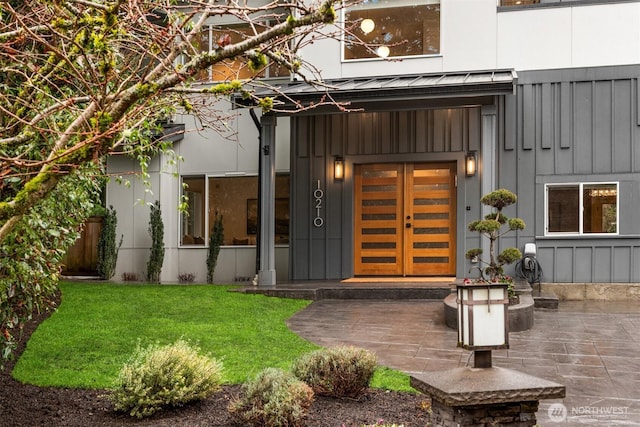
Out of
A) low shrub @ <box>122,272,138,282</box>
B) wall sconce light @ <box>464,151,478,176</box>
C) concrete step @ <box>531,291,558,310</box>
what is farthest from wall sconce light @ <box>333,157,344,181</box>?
low shrub @ <box>122,272,138,282</box>

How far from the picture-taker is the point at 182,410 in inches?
184

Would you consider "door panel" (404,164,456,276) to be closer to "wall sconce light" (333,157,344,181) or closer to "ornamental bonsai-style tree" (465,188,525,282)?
"wall sconce light" (333,157,344,181)

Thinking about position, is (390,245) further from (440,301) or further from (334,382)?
(334,382)

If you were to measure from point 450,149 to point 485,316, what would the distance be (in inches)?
345

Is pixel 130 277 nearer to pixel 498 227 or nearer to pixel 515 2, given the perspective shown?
pixel 498 227

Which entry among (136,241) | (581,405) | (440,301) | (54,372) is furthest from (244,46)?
(136,241)

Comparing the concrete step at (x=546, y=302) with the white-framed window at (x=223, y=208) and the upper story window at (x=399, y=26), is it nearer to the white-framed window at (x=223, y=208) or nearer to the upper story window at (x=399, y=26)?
the upper story window at (x=399, y=26)

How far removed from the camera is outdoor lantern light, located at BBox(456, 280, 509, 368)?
11.0 feet

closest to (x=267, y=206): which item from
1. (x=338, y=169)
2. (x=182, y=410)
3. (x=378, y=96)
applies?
(x=338, y=169)

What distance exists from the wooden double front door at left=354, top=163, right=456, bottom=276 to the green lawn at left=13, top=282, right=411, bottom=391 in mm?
2792

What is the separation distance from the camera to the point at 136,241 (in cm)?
1378

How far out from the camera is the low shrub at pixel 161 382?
4531 millimetres

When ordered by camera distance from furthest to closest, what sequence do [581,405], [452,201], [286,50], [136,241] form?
A: [136,241]
[452,201]
[581,405]
[286,50]

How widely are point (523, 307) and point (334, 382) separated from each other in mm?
3870
